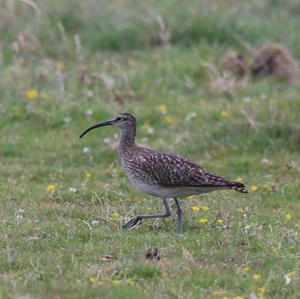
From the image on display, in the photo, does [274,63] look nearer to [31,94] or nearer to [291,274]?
[31,94]

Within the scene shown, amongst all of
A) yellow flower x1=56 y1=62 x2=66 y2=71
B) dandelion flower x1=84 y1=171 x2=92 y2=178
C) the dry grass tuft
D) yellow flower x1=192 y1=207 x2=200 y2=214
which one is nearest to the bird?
yellow flower x1=192 y1=207 x2=200 y2=214

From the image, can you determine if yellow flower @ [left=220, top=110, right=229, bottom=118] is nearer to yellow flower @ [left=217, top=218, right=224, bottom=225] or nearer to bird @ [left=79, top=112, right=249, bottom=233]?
bird @ [left=79, top=112, right=249, bottom=233]

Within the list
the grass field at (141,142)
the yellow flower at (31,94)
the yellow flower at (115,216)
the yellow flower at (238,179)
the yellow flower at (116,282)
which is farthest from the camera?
the yellow flower at (31,94)

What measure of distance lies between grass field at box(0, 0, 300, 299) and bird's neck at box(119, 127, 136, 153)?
0.64 m

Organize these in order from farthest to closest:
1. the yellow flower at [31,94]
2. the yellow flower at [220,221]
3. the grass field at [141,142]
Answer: the yellow flower at [31,94]
the yellow flower at [220,221]
the grass field at [141,142]

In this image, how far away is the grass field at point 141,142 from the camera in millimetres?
8195

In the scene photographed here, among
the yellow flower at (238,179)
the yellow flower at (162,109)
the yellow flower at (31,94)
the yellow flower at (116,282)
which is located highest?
the yellow flower at (116,282)

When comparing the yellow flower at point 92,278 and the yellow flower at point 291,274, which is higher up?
the yellow flower at point 291,274

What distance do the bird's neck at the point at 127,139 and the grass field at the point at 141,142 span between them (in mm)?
644

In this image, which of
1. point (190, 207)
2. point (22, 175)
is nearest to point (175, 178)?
point (190, 207)

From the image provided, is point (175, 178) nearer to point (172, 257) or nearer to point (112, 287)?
point (172, 257)

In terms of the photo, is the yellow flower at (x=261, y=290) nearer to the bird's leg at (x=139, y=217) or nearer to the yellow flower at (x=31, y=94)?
the bird's leg at (x=139, y=217)

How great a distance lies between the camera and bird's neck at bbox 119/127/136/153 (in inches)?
403

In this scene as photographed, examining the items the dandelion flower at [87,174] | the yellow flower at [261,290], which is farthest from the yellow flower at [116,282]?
the dandelion flower at [87,174]
